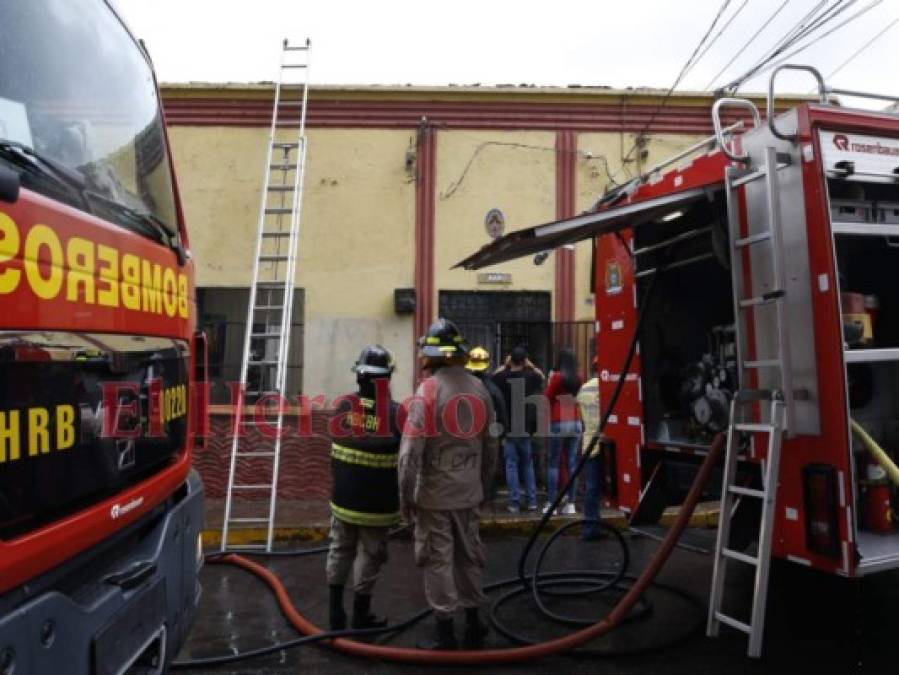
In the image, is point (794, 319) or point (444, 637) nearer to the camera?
point (794, 319)

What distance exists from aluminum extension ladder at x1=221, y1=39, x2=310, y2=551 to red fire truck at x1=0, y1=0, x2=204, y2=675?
4.09 meters

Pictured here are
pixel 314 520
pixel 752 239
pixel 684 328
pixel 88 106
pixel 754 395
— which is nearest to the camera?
pixel 88 106

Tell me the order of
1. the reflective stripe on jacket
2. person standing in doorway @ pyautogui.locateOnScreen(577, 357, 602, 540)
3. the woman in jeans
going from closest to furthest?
the reflective stripe on jacket → person standing in doorway @ pyautogui.locateOnScreen(577, 357, 602, 540) → the woman in jeans

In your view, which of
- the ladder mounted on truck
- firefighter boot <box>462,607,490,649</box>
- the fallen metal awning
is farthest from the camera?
firefighter boot <box>462,607,490,649</box>

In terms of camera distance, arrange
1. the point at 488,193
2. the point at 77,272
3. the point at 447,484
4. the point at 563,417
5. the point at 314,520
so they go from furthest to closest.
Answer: the point at 488,193 < the point at 563,417 < the point at 314,520 < the point at 447,484 < the point at 77,272

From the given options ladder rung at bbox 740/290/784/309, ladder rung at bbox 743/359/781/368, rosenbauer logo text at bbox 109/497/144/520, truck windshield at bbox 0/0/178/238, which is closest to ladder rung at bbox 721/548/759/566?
ladder rung at bbox 743/359/781/368

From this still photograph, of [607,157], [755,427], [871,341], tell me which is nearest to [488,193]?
[607,157]

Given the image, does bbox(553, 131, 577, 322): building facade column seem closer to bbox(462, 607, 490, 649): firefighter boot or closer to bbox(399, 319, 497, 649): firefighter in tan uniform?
bbox(399, 319, 497, 649): firefighter in tan uniform

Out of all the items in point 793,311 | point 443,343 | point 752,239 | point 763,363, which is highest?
point 752,239

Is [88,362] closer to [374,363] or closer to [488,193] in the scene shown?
[374,363]

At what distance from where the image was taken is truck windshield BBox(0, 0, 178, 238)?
2.01 meters

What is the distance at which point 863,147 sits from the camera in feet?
11.5

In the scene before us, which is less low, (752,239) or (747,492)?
(752,239)

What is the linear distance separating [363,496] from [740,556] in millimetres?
2082
